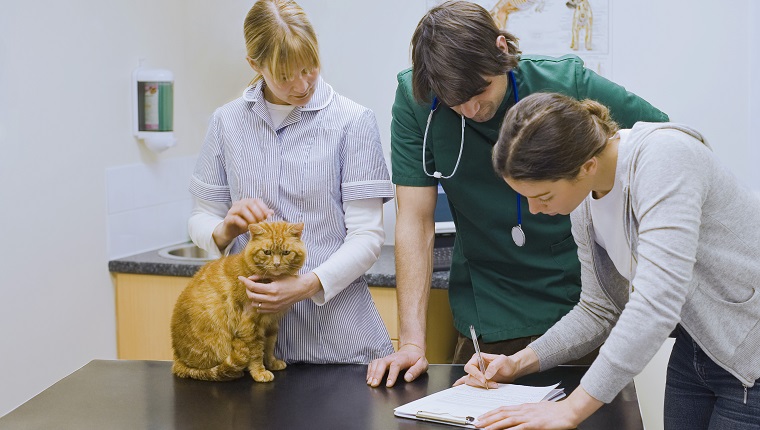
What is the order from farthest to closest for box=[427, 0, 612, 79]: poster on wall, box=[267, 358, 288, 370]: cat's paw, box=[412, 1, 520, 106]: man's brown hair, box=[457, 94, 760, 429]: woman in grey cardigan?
box=[427, 0, 612, 79]: poster on wall
box=[267, 358, 288, 370]: cat's paw
box=[412, 1, 520, 106]: man's brown hair
box=[457, 94, 760, 429]: woman in grey cardigan

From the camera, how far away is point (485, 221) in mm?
1975

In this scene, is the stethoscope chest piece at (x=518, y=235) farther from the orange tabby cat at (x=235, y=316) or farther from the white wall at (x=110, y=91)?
the white wall at (x=110, y=91)

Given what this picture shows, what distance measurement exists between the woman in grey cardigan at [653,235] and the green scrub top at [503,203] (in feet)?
1.26

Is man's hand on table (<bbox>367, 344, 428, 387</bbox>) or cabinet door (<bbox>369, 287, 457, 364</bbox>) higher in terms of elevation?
man's hand on table (<bbox>367, 344, 428, 387</bbox>)

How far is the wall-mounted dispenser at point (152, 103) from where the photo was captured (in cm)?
307

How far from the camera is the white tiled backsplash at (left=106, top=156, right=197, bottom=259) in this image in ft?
9.97

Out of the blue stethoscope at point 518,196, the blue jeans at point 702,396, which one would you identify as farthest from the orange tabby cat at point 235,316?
the blue jeans at point 702,396

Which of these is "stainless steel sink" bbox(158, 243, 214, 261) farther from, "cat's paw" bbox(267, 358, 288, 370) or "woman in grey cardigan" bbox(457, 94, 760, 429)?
"woman in grey cardigan" bbox(457, 94, 760, 429)

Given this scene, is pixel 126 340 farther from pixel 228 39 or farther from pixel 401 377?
pixel 401 377

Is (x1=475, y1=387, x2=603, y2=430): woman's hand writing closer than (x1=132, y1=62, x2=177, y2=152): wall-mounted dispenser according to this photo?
Yes

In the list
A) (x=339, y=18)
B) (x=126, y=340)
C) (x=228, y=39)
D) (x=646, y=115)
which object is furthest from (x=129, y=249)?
(x=646, y=115)

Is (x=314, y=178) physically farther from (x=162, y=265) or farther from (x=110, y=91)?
(x=110, y=91)

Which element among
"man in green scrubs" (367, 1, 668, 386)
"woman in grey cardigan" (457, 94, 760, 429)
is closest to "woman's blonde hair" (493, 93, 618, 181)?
"woman in grey cardigan" (457, 94, 760, 429)

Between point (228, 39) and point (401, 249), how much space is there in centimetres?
170
